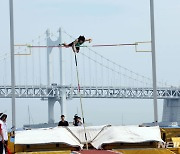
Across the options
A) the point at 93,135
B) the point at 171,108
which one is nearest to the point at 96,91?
the point at 171,108

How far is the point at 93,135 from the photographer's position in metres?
9.44

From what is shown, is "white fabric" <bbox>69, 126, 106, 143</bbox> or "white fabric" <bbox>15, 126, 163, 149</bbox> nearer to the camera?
"white fabric" <bbox>15, 126, 163, 149</bbox>

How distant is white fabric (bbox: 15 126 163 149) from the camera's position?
8.72 metres

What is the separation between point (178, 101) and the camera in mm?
79312

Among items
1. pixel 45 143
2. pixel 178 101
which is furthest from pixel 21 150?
pixel 178 101

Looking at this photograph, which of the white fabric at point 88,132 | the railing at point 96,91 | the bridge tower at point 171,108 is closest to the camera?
the white fabric at point 88,132

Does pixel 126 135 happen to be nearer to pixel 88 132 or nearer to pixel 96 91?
pixel 88 132

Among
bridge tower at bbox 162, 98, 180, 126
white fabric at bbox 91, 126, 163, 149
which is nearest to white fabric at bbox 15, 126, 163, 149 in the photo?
white fabric at bbox 91, 126, 163, 149

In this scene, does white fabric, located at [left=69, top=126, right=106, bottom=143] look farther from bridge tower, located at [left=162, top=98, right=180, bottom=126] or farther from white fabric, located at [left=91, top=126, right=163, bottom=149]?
bridge tower, located at [left=162, top=98, right=180, bottom=126]

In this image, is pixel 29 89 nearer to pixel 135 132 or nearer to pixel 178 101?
pixel 178 101

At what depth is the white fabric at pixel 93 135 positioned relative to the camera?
872 centimetres

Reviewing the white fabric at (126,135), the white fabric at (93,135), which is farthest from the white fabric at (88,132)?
the white fabric at (126,135)

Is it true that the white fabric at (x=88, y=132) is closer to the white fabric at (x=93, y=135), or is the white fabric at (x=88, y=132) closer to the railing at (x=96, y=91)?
the white fabric at (x=93, y=135)

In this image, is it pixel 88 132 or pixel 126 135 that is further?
pixel 88 132
